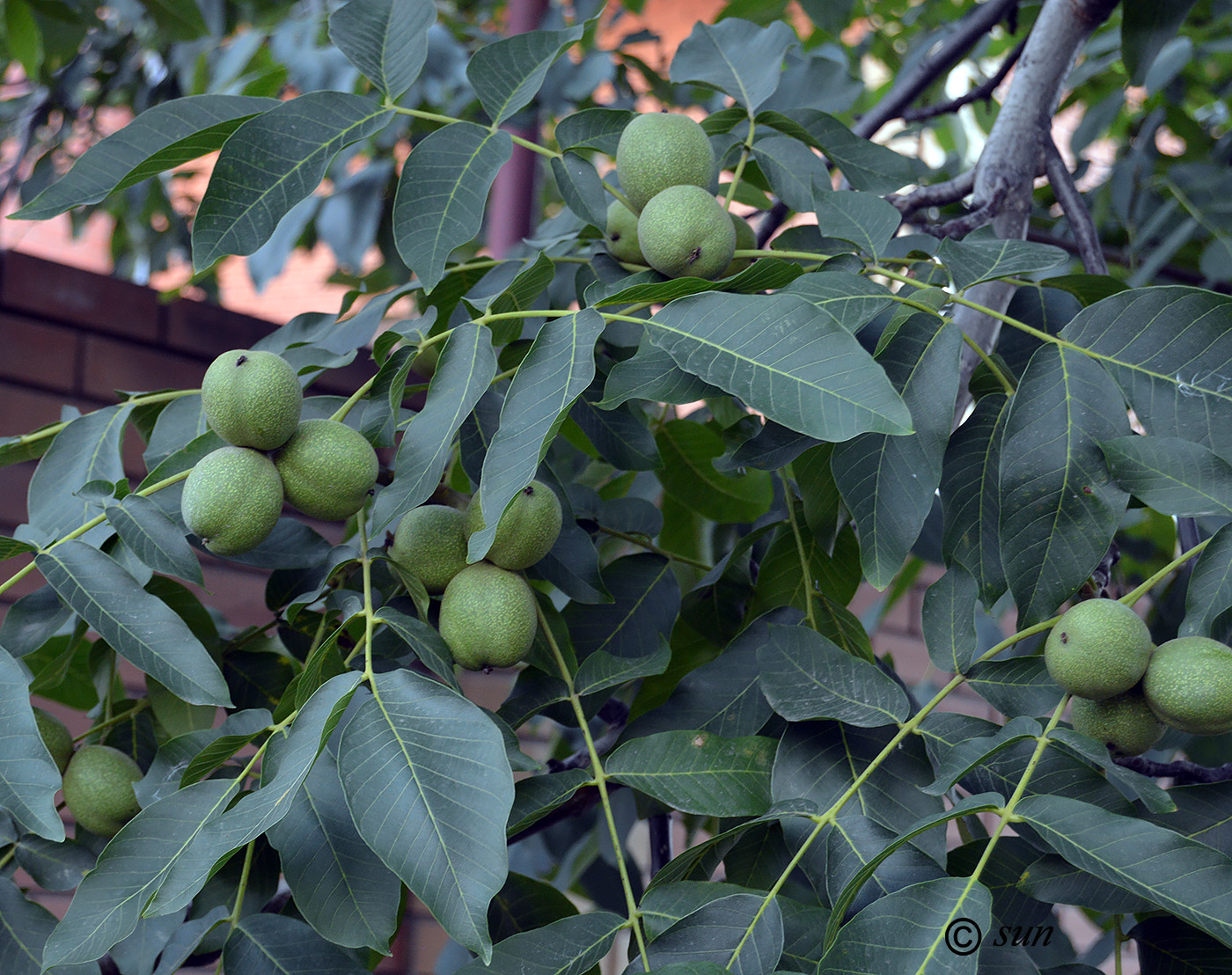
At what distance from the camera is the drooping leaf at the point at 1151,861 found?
0.47 metres

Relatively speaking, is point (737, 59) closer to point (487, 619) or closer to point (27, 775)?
point (487, 619)

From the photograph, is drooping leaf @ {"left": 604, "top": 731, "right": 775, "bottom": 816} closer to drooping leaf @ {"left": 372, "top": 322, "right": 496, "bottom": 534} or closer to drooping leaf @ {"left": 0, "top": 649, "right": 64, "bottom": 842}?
drooping leaf @ {"left": 372, "top": 322, "right": 496, "bottom": 534}

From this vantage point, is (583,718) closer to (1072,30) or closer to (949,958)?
(949,958)

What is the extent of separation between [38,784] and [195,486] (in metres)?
0.19

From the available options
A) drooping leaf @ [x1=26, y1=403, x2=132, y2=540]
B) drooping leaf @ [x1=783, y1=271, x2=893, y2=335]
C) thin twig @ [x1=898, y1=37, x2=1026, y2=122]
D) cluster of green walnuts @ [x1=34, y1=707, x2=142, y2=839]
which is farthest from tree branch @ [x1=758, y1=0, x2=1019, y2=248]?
cluster of green walnuts @ [x1=34, y1=707, x2=142, y2=839]

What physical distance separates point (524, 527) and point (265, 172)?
296 millimetres

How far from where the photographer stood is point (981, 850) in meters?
0.59

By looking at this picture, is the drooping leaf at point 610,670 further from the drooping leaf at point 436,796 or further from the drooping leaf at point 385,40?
the drooping leaf at point 385,40

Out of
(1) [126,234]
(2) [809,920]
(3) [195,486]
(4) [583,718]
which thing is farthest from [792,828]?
(1) [126,234]

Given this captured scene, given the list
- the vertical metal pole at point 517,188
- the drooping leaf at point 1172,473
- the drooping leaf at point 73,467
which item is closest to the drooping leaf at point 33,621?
the drooping leaf at point 73,467

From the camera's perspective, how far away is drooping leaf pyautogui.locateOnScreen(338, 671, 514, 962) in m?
0.48

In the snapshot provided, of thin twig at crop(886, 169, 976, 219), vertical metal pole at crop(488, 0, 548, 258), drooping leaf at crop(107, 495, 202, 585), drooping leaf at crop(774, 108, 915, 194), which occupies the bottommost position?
vertical metal pole at crop(488, 0, 548, 258)

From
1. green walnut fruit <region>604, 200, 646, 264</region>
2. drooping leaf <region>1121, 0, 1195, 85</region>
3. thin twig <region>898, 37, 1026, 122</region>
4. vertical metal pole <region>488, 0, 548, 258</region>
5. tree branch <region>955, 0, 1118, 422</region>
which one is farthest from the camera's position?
vertical metal pole <region>488, 0, 548, 258</region>

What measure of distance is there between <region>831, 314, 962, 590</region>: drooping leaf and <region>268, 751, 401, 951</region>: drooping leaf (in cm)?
35
